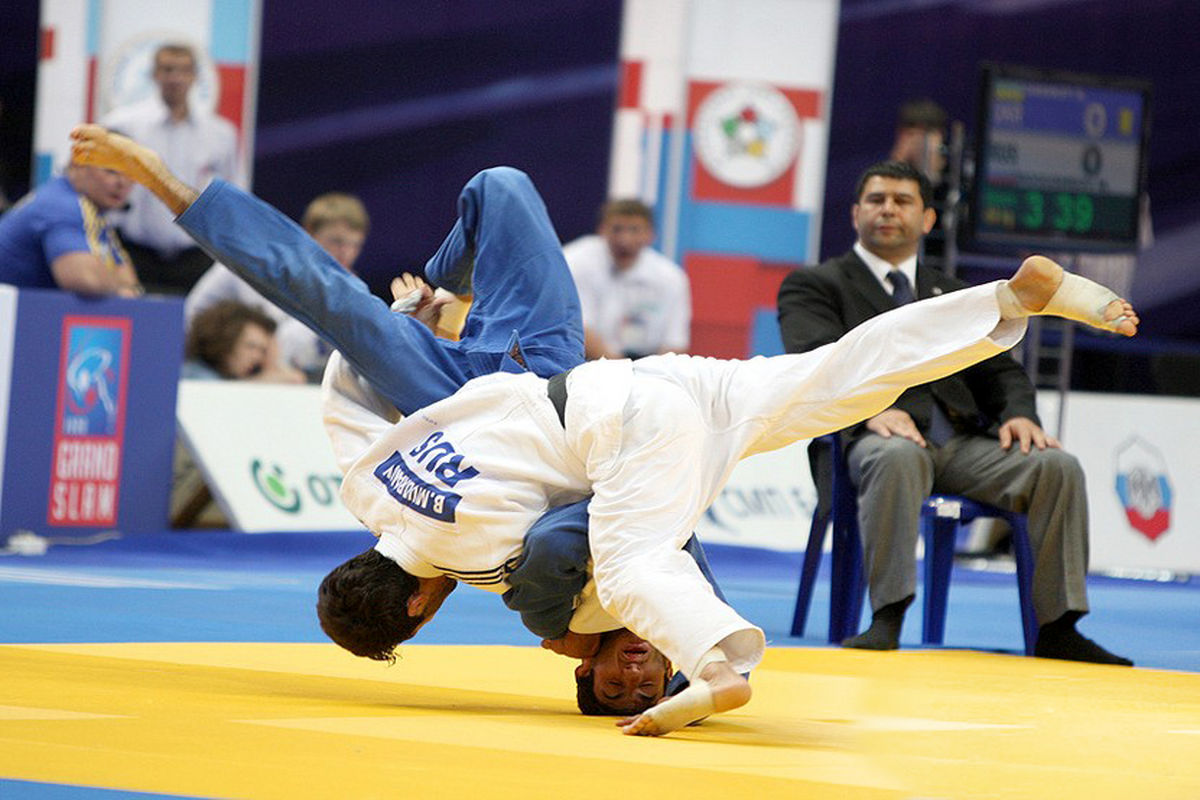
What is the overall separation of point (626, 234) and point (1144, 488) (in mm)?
2622

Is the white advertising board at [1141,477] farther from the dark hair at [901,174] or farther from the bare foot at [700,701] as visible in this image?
the bare foot at [700,701]

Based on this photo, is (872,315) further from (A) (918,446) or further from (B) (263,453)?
(B) (263,453)

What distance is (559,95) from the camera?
11.6 m

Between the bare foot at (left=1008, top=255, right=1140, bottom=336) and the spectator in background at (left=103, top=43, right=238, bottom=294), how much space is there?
6903mm

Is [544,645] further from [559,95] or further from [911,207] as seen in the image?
[559,95]

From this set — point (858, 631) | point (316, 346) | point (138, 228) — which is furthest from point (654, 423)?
point (138, 228)

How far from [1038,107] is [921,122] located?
1.54 metres

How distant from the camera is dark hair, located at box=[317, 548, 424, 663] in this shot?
335 centimetres

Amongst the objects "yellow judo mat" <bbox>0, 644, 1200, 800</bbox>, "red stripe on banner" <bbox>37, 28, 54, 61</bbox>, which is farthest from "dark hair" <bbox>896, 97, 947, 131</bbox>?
"yellow judo mat" <bbox>0, 644, 1200, 800</bbox>

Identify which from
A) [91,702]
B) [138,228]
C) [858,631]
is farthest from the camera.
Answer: [138,228]

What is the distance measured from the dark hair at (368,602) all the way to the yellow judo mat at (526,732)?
0.12 metres

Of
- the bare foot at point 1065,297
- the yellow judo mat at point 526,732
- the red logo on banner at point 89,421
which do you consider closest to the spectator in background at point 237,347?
the red logo on banner at point 89,421

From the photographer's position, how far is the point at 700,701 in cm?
292

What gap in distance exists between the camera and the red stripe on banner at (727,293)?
11.8m
